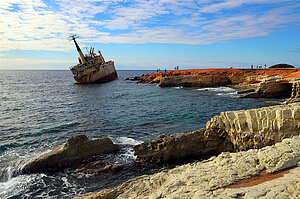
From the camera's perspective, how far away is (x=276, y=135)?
810 cm

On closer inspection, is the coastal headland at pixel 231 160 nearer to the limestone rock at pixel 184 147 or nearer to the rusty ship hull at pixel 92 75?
the limestone rock at pixel 184 147

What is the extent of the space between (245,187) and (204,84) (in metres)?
42.1

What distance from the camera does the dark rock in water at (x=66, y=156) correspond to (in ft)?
33.3

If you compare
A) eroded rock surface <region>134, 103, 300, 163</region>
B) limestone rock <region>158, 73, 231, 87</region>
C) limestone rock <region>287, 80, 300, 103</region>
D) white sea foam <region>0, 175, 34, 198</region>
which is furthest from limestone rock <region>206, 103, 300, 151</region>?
limestone rock <region>158, 73, 231, 87</region>

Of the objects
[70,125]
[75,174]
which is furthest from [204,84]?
[75,174]

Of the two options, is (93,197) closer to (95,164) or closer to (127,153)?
(95,164)

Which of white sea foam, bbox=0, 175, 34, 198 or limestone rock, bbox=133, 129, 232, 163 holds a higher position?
limestone rock, bbox=133, 129, 232, 163

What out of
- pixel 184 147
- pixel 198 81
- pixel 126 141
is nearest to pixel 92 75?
pixel 198 81

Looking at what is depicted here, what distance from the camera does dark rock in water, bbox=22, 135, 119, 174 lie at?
10.2 m

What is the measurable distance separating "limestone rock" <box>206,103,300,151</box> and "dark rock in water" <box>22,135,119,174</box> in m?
7.19

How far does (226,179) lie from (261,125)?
4.35 metres

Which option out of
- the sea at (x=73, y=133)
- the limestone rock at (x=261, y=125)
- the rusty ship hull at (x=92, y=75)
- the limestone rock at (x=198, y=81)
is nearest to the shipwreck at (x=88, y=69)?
the rusty ship hull at (x=92, y=75)

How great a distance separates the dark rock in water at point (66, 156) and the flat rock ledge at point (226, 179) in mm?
5005

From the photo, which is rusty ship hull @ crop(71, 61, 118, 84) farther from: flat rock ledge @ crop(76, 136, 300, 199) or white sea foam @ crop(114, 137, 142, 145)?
flat rock ledge @ crop(76, 136, 300, 199)
